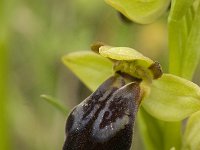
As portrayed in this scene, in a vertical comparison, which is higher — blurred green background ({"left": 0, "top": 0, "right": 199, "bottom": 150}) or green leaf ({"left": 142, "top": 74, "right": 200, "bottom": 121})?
green leaf ({"left": 142, "top": 74, "right": 200, "bottom": 121})

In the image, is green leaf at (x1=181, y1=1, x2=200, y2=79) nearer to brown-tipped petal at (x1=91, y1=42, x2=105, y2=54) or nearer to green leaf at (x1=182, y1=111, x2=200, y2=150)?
green leaf at (x1=182, y1=111, x2=200, y2=150)

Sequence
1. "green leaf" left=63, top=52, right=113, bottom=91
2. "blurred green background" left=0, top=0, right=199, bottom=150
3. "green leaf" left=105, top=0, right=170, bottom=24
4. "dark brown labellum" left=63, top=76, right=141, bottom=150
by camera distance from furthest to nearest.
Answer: "blurred green background" left=0, top=0, right=199, bottom=150, "green leaf" left=63, top=52, right=113, bottom=91, "green leaf" left=105, top=0, right=170, bottom=24, "dark brown labellum" left=63, top=76, right=141, bottom=150

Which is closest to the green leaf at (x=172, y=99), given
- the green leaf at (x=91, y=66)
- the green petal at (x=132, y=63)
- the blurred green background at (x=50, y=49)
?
the green petal at (x=132, y=63)

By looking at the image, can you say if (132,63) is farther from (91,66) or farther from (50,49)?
(50,49)

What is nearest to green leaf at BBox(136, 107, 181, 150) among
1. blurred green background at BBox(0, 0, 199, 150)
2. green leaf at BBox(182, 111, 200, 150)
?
green leaf at BBox(182, 111, 200, 150)

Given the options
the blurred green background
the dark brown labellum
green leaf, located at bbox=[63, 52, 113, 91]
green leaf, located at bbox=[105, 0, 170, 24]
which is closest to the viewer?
the dark brown labellum

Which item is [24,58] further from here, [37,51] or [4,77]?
[4,77]
